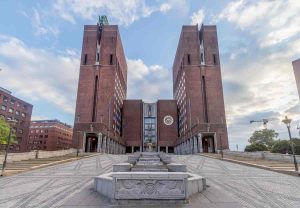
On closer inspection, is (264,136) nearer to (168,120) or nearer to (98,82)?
(168,120)

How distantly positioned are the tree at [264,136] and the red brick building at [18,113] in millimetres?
76581

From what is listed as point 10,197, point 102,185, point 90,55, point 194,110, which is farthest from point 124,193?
point 90,55

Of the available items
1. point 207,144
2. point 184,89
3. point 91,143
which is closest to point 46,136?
point 91,143

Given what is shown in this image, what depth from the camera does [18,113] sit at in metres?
61.3

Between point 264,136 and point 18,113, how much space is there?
82.1 m

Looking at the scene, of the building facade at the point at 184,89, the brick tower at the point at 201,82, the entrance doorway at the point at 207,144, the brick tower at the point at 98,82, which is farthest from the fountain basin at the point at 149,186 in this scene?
the entrance doorway at the point at 207,144

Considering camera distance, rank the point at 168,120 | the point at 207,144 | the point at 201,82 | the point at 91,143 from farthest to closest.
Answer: the point at 168,120 < the point at 201,82 < the point at 207,144 < the point at 91,143

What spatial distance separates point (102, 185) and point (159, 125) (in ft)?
209

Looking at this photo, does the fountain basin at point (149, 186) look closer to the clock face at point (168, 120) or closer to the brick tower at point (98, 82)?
the brick tower at point (98, 82)

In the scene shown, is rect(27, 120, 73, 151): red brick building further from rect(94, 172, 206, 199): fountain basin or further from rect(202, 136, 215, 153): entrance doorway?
rect(94, 172, 206, 199): fountain basin

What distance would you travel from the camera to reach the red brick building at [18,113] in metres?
55.8

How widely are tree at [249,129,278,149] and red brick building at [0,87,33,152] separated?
7658 centimetres

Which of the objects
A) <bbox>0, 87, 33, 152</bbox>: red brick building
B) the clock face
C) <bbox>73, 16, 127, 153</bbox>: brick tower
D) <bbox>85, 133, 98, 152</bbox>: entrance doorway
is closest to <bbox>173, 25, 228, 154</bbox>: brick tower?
the clock face

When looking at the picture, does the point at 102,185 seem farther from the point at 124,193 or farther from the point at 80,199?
the point at 124,193
